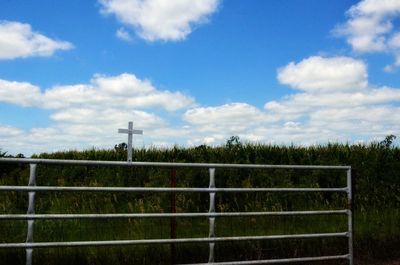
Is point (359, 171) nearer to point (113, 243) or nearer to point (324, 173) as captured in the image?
point (324, 173)

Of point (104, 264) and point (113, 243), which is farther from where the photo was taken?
point (104, 264)

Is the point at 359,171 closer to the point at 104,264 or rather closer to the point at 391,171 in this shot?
the point at 391,171

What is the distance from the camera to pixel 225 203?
13.9 metres

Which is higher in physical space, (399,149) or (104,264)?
(399,149)

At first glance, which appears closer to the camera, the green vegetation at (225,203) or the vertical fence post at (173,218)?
the vertical fence post at (173,218)

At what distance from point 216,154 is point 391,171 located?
5481mm

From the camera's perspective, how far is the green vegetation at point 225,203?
848 centimetres

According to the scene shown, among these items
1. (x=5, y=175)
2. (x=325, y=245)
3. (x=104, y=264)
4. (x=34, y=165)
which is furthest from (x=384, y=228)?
(x=5, y=175)

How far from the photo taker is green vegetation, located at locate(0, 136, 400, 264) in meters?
8.48

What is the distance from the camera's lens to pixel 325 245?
975cm

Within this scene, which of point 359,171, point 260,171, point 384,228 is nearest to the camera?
point 384,228

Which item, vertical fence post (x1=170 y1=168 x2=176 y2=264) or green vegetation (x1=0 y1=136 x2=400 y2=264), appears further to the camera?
green vegetation (x1=0 y1=136 x2=400 y2=264)

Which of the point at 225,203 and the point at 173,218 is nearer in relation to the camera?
the point at 173,218

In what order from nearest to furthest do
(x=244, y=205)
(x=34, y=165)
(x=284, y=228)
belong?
(x=34, y=165) → (x=284, y=228) → (x=244, y=205)
